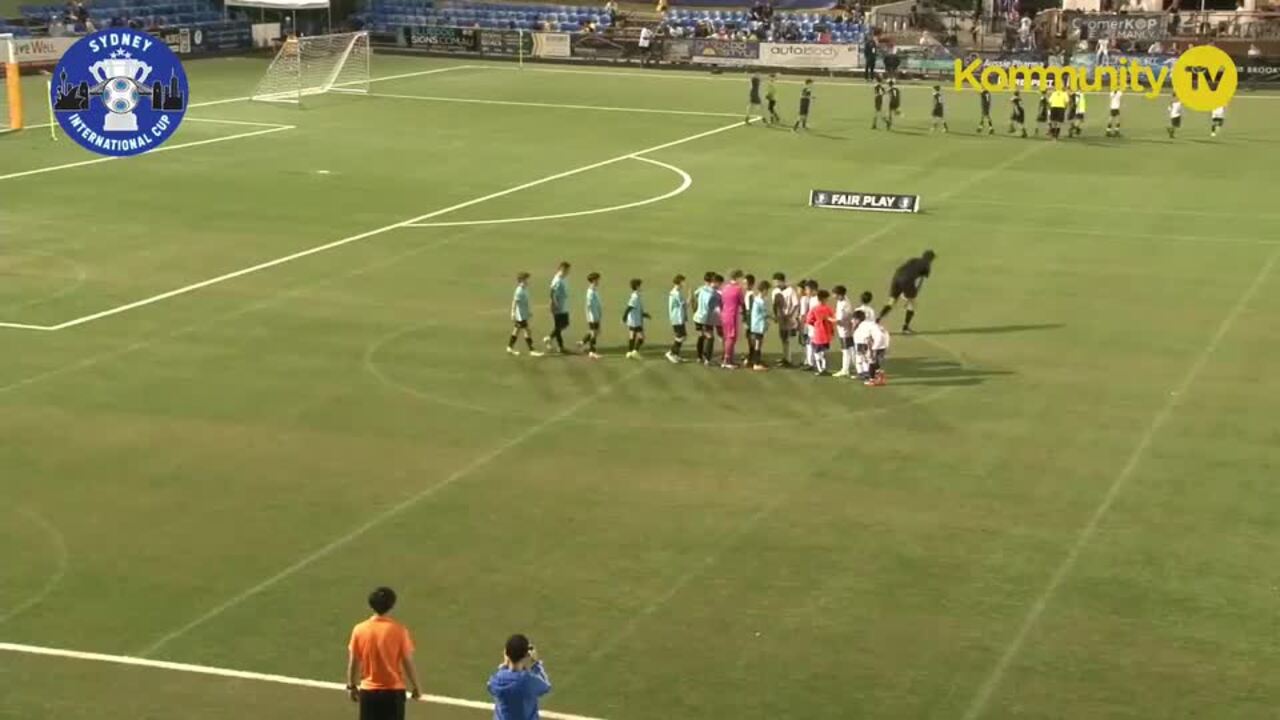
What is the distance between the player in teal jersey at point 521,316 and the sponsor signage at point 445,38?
61369mm

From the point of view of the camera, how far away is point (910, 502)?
23766 millimetres

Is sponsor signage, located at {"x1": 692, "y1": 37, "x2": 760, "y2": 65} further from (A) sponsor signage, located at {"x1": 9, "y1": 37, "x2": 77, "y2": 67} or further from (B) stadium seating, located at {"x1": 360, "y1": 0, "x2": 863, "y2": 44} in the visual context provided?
(A) sponsor signage, located at {"x1": 9, "y1": 37, "x2": 77, "y2": 67}

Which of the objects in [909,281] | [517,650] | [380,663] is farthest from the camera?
[909,281]

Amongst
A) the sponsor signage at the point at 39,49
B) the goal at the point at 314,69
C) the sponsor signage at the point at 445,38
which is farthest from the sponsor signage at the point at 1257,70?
the sponsor signage at the point at 39,49

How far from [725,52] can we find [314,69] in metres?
21.2

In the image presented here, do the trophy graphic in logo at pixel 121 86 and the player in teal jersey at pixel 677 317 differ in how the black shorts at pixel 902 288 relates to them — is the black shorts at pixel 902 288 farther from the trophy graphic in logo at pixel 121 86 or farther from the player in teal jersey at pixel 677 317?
the trophy graphic in logo at pixel 121 86

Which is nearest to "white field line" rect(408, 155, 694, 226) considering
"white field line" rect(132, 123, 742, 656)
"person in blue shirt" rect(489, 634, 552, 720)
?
"white field line" rect(132, 123, 742, 656)

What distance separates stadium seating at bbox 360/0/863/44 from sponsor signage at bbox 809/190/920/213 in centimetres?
4549

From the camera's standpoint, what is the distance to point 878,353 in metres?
29.9

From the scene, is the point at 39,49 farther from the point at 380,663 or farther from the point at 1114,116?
the point at 380,663

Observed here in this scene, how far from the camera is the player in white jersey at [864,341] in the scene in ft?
97.7

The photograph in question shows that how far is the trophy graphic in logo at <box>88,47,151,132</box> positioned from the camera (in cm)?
5253

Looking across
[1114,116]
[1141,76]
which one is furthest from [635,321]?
[1141,76]

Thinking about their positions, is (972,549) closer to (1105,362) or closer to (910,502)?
(910,502)
